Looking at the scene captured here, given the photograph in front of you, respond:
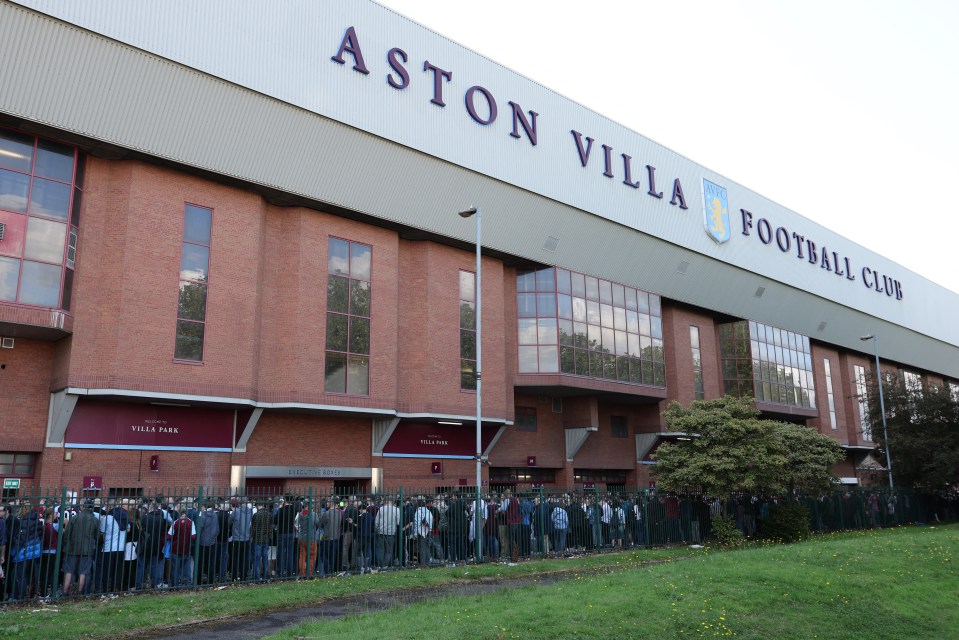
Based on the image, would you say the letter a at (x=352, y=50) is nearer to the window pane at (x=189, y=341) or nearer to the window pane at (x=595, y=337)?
the window pane at (x=189, y=341)

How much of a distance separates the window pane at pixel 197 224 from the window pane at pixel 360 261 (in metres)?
5.47

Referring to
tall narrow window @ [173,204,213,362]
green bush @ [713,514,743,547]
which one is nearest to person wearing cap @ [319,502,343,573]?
tall narrow window @ [173,204,213,362]

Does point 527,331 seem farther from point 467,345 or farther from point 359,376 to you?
point 359,376

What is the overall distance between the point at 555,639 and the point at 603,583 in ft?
14.2

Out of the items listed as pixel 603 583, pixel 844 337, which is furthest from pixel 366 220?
pixel 844 337

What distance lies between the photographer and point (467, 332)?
31844 millimetres

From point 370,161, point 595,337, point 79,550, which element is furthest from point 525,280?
point 79,550

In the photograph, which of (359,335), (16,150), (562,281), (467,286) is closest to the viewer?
(16,150)

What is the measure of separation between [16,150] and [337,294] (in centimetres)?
1083

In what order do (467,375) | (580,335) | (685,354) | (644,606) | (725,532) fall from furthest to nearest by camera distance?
(685,354), (580,335), (467,375), (725,532), (644,606)

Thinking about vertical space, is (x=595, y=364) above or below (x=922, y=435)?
above

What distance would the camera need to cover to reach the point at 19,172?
70.9 ft

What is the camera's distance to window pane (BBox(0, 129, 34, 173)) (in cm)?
2142

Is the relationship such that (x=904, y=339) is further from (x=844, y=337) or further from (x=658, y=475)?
(x=658, y=475)
